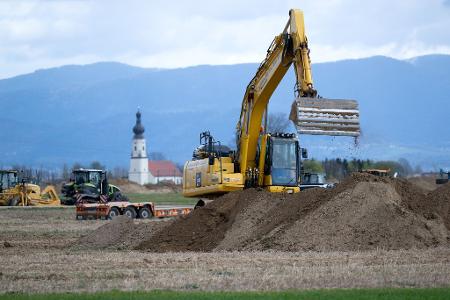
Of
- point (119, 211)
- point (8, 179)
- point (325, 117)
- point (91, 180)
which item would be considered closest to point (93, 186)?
point (91, 180)

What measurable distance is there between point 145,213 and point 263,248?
998 inches

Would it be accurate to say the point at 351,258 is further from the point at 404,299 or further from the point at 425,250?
the point at 404,299

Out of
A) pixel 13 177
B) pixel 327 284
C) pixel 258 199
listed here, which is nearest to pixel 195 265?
pixel 327 284

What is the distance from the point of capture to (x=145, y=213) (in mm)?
49469

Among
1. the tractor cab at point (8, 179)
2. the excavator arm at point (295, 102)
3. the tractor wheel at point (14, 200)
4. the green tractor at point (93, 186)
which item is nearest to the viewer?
the excavator arm at point (295, 102)

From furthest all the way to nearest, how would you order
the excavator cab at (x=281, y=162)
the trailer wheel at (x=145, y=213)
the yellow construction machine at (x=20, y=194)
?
1. the yellow construction machine at (x=20, y=194)
2. the trailer wheel at (x=145, y=213)
3. the excavator cab at (x=281, y=162)

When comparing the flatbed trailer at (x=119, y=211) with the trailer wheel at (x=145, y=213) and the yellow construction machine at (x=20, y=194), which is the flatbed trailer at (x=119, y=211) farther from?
the yellow construction machine at (x=20, y=194)

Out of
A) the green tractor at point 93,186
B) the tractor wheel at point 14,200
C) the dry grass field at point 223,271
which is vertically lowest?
the dry grass field at point 223,271

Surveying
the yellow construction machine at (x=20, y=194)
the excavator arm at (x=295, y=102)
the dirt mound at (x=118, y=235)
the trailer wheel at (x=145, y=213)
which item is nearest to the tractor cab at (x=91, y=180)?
the yellow construction machine at (x=20, y=194)

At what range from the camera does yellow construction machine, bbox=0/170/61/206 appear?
67.6m

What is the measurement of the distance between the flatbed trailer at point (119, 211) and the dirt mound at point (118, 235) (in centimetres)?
1583

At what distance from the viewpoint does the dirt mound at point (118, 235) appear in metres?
29.6

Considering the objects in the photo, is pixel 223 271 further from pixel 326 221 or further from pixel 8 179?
pixel 8 179

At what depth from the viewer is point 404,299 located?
15.4 metres
